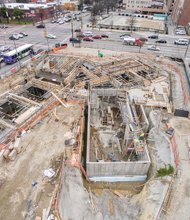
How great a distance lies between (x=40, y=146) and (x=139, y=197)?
10707 mm

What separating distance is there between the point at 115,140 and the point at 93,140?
2803 mm

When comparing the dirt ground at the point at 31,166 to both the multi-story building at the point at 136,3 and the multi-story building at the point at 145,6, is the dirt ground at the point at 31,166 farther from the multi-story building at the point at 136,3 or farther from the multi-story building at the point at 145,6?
the multi-story building at the point at 136,3

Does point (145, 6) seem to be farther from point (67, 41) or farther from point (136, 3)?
point (67, 41)

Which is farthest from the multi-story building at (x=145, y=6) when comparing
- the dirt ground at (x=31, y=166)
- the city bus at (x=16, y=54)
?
the dirt ground at (x=31, y=166)

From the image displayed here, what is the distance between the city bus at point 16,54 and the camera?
36750 mm

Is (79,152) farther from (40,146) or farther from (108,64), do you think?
(108,64)

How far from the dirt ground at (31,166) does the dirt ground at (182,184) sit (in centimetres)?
982

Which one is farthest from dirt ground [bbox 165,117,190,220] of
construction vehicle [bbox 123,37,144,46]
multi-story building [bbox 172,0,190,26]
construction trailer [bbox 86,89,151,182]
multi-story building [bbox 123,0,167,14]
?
multi-story building [bbox 123,0,167,14]

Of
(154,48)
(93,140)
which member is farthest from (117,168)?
(154,48)

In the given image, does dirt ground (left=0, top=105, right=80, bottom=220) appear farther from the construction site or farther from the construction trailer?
the construction trailer

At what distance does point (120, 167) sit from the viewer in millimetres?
18594

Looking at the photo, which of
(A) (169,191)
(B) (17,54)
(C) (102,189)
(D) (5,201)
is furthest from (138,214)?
(B) (17,54)

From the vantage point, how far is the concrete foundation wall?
715 inches

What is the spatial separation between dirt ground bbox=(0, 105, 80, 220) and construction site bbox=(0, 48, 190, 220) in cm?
8
